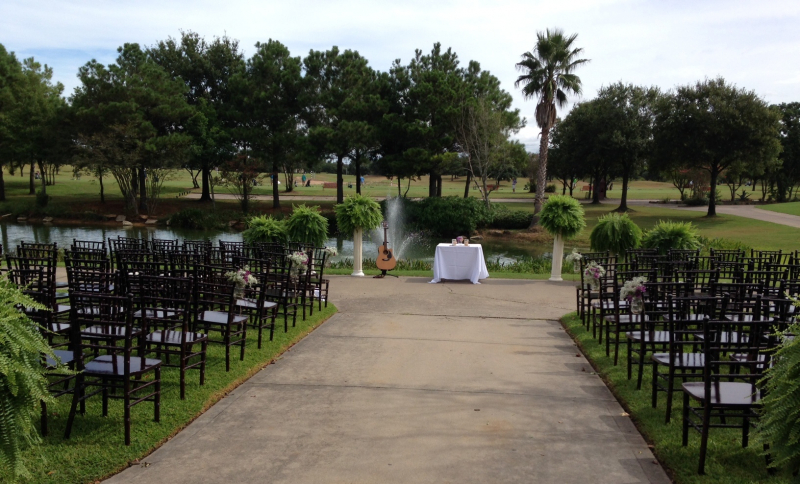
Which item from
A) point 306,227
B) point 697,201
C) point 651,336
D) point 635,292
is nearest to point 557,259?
point 306,227

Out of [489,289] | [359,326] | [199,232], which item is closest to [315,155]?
[199,232]

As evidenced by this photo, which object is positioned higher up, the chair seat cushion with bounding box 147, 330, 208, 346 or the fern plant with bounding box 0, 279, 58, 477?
the fern plant with bounding box 0, 279, 58, 477

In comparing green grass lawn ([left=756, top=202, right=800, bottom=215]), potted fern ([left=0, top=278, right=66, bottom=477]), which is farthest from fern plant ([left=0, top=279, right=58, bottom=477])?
green grass lawn ([left=756, top=202, right=800, bottom=215])

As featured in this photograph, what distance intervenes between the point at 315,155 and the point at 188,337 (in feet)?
114

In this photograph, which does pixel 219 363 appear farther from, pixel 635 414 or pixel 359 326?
pixel 635 414

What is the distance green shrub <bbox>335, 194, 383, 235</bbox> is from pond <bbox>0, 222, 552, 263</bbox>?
1099 centimetres

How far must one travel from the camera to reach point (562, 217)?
14.6m

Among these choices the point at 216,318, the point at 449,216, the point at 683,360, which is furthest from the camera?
the point at 449,216

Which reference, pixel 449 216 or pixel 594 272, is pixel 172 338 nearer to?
pixel 594 272

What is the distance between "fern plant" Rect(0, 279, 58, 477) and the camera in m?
3.39

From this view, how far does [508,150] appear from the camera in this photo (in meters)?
43.6

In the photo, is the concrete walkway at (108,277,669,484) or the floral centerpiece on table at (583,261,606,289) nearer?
the concrete walkway at (108,277,669,484)

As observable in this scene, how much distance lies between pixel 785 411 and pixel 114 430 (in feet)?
15.9

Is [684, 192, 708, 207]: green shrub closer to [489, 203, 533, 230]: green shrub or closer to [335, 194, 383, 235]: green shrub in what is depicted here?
[489, 203, 533, 230]: green shrub
